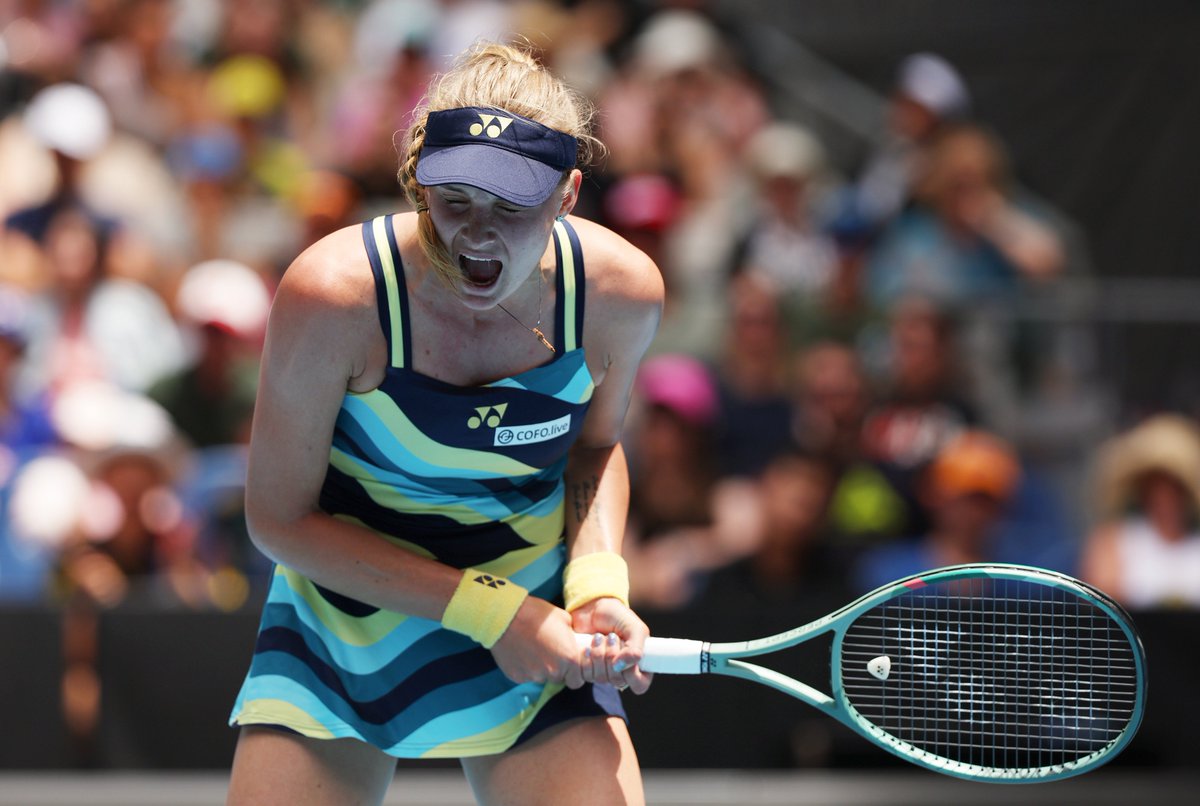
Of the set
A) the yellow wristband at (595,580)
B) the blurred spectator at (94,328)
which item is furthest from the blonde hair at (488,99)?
the blurred spectator at (94,328)

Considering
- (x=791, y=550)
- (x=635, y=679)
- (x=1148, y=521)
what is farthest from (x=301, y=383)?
(x=1148, y=521)

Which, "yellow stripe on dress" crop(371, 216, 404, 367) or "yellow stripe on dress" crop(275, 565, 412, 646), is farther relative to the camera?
"yellow stripe on dress" crop(275, 565, 412, 646)

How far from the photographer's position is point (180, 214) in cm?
713

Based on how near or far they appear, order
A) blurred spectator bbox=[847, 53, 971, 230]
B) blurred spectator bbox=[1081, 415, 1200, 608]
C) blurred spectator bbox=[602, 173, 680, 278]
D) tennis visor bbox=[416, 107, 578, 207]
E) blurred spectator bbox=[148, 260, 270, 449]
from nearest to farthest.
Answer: tennis visor bbox=[416, 107, 578, 207], blurred spectator bbox=[1081, 415, 1200, 608], blurred spectator bbox=[148, 260, 270, 449], blurred spectator bbox=[602, 173, 680, 278], blurred spectator bbox=[847, 53, 971, 230]

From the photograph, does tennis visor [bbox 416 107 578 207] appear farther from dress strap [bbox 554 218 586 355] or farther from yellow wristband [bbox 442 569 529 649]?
yellow wristband [bbox 442 569 529 649]

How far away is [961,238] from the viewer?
270 inches

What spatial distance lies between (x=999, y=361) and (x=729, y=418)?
102 centimetres

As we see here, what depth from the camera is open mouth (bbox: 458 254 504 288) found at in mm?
2514

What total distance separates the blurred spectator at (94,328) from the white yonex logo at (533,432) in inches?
143

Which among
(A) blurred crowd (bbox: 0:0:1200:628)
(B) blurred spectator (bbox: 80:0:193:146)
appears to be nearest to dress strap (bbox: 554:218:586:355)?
(A) blurred crowd (bbox: 0:0:1200:628)

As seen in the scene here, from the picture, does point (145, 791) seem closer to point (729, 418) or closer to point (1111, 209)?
point (729, 418)

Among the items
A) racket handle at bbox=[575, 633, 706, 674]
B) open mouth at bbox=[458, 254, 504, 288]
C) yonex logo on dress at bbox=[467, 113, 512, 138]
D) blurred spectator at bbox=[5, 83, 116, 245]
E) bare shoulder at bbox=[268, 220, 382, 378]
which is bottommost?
racket handle at bbox=[575, 633, 706, 674]

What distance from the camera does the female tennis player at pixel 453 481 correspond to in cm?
256

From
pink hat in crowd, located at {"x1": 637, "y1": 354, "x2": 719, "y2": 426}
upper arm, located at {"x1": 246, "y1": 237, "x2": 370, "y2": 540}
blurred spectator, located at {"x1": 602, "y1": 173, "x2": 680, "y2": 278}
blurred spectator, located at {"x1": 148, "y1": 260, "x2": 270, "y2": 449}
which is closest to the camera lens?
upper arm, located at {"x1": 246, "y1": 237, "x2": 370, "y2": 540}
